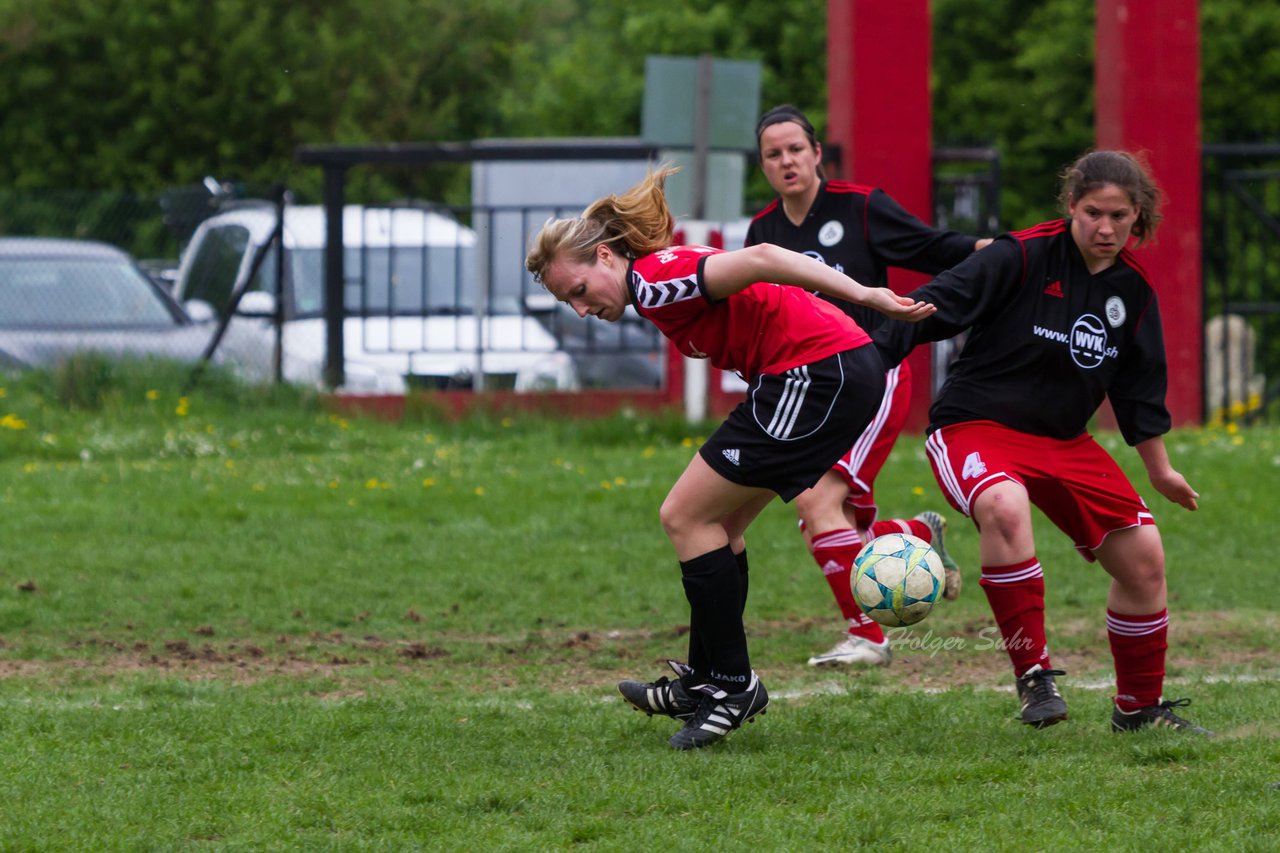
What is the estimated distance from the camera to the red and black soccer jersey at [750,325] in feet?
15.7

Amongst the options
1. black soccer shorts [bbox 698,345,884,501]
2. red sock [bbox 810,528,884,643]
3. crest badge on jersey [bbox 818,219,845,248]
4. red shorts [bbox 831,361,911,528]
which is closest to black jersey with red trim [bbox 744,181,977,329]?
crest badge on jersey [bbox 818,219,845,248]

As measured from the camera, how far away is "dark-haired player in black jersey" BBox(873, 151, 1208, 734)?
4980 millimetres

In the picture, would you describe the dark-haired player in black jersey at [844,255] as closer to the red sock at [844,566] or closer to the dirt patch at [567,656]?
the red sock at [844,566]

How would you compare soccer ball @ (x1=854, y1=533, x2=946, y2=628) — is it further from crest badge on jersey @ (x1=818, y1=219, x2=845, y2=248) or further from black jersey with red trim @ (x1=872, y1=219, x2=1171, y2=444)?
crest badge on jersey @ (x1=818, y1=219, x2=845, y2=248)

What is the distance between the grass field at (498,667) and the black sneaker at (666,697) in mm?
111

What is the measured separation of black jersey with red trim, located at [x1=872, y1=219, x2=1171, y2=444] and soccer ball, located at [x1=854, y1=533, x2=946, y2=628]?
435mm

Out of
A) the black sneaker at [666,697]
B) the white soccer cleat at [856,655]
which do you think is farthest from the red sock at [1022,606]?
the white soccer cleat at [856,655]

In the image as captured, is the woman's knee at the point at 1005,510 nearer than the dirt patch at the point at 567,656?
Yes

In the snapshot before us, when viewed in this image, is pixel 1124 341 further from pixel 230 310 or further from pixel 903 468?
pixel 230 310

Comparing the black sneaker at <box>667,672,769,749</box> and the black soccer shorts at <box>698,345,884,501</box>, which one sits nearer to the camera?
the black soccer shorts at <box>698,345,884,501</box>

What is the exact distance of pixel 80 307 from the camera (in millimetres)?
13758

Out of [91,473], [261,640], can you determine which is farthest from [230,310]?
[261,640]

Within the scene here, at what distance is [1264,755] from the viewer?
467 cm

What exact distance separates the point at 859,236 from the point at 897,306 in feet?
5.76
